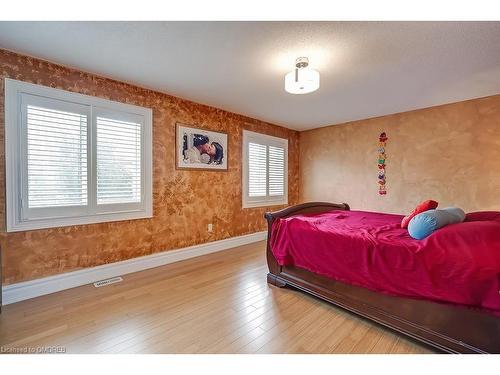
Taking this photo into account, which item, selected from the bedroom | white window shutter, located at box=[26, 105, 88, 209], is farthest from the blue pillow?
white window shutter, located at box=[26, 105, 88, 209]

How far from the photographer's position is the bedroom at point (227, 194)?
5.13ft

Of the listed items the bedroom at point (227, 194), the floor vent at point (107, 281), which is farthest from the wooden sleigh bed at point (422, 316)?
the floor vent at point (107, 281)

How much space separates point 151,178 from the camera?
3.03 metres

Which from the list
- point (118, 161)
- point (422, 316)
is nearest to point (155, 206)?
point (118, 161)

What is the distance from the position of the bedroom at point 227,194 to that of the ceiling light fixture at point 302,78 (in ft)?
0.04

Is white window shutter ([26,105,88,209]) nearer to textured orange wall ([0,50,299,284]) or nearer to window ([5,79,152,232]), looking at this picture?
window ([5,79,152,232])

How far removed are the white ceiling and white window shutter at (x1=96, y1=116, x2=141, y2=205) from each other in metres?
0.59

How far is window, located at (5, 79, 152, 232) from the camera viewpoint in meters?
2.16

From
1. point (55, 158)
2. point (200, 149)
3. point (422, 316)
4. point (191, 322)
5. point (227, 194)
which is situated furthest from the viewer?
point (227, 194)

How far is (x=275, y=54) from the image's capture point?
2123mm

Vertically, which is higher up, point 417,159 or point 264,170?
point 417,159

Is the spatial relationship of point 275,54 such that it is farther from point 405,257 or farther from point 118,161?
point 118,161

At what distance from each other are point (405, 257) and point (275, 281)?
1.33 meters

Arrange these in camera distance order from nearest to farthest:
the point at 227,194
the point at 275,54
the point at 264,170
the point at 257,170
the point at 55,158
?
the point at 275,54 < the point at 55,158 < the point at 227,194 < the point at 257,170 < the point at 264,170
